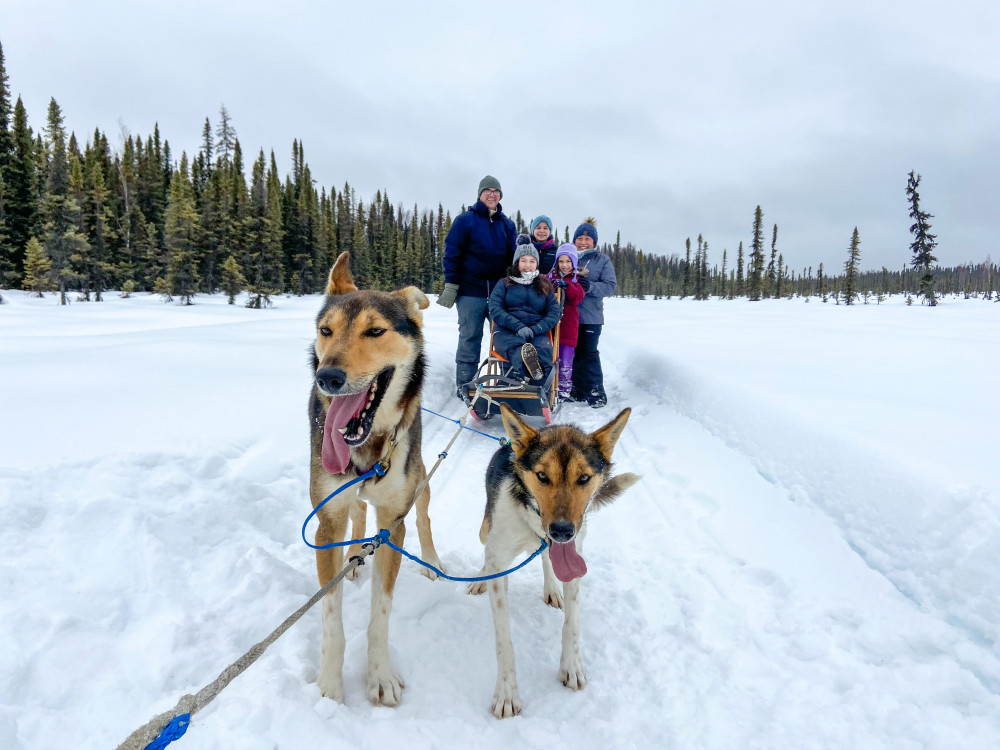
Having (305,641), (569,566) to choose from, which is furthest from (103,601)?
(569,566)

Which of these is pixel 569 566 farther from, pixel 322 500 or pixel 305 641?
pixel 305 641

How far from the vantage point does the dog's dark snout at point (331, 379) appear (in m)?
1.80

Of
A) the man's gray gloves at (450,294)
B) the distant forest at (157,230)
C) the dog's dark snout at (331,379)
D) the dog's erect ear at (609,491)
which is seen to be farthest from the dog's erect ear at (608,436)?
the distant forest at (157,230)

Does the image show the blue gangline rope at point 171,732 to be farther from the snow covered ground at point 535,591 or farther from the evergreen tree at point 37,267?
the evergreen tree at point 37,267

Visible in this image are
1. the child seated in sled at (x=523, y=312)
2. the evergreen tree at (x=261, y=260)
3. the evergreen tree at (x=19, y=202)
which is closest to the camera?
the child seated in sled at (x=523, y=312)

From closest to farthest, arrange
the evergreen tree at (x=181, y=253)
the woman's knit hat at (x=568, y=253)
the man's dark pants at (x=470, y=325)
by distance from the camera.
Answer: the man's dark pants at (x=470, y=325)
the woman's knit hat at (x=568, y=253)
the evergreen tree at (x=181, y=253)

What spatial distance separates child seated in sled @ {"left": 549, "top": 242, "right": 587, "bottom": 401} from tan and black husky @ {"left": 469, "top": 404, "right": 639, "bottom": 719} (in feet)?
15.2

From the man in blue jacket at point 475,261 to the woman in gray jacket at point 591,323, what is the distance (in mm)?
1471

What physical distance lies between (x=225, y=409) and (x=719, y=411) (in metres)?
5.08

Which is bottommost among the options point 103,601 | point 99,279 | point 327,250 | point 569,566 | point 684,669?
point 684,669

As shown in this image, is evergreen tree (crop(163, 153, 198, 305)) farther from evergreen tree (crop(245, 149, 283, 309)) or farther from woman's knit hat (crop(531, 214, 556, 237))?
woman's knit hat (crop(531, 214, 556, 237))

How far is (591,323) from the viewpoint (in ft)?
24.2

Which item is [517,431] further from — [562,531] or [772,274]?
[772,274]

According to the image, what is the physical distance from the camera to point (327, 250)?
44.9m
